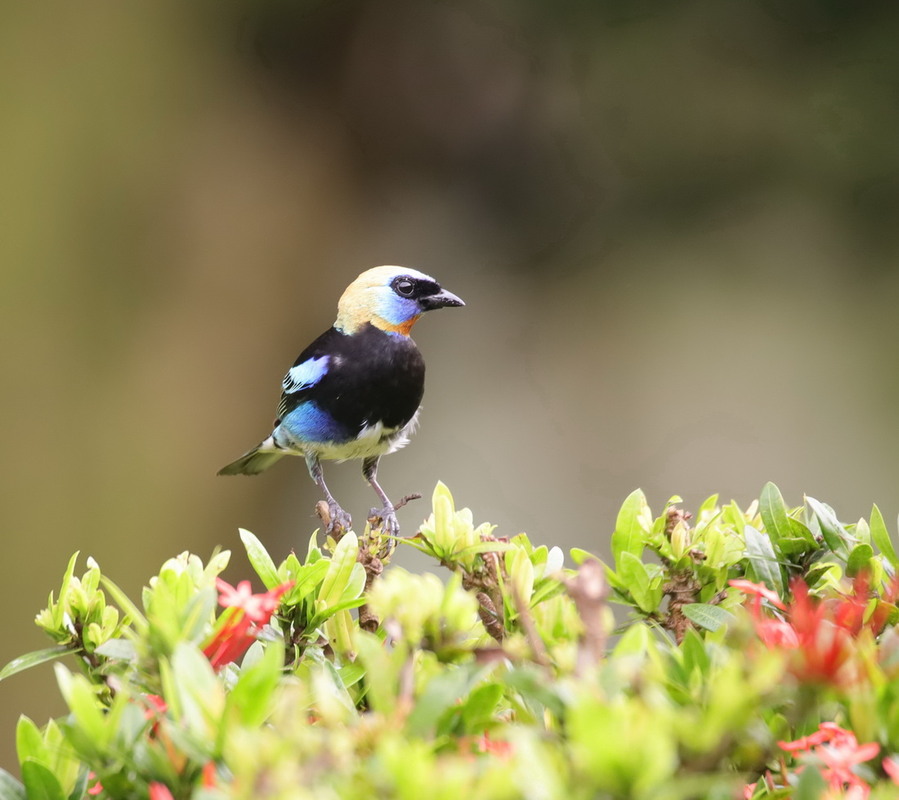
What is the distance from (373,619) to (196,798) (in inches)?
29.3

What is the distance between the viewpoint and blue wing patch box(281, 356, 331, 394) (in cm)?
278

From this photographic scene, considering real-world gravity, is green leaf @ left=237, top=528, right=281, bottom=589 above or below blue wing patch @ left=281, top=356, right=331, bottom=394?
below

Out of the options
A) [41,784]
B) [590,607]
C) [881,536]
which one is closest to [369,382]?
[881,536]

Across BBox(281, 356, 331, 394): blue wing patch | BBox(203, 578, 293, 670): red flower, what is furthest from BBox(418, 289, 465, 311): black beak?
BBox(203, 578, 293, 670): red flower

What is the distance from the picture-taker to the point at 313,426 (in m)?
2.81

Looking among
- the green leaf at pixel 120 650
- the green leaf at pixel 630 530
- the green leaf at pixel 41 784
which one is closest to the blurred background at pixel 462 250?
the green leaf at pixel 630 530

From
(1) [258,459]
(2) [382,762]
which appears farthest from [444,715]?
(1) [258,459]

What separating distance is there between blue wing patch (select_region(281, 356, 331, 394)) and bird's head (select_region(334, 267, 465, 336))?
0.11m

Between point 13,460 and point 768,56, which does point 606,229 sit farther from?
point 13,460

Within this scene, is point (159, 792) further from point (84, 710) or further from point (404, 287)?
point (404, 287)

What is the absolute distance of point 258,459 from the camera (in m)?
3.48

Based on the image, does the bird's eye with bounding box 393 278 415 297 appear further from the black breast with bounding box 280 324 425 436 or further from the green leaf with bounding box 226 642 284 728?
the green leaf with bounding box 226 642 284 728

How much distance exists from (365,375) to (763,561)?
1.40 m

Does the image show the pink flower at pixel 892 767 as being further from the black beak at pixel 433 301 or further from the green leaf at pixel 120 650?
the black beak at pixel 433 301
